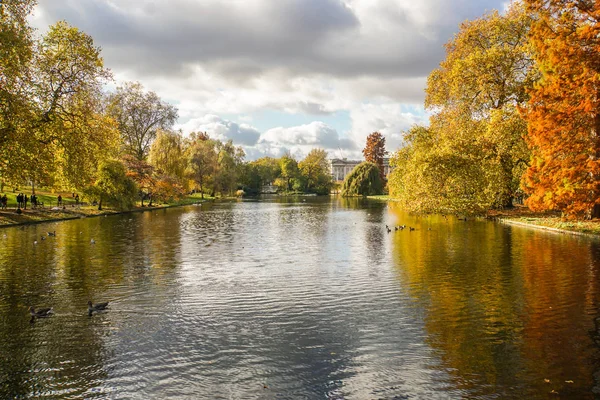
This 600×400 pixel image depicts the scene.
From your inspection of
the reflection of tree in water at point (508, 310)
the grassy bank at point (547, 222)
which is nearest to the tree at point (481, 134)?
the grassy bank at point (547, 222)

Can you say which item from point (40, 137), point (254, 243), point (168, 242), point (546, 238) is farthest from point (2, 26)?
point (546, 238)

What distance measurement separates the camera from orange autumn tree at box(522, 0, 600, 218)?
84.2 ft

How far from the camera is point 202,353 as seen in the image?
32.0 ft

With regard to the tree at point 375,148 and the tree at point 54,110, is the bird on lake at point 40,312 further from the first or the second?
the tree at point 375,148

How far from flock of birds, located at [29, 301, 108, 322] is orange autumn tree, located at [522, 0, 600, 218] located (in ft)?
81.1

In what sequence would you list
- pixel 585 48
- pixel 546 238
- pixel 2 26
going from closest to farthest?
1. pixel 2 26
2. pixel 585 48
3. pixel 546 238

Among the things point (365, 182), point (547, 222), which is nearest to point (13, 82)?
point (547, 222)

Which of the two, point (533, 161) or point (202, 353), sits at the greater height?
point (533, 161)

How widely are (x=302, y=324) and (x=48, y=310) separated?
6.68 meters

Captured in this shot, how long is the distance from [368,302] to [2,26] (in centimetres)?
2329

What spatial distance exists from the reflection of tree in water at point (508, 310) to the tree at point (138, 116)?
199ft

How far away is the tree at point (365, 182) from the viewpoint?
394 feet

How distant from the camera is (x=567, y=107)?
2648 cm

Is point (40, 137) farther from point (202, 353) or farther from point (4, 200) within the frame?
point (202, 353)
